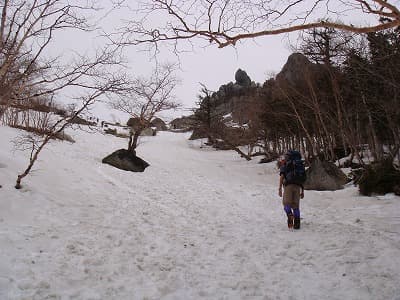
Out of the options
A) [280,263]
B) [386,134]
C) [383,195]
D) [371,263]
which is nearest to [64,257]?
[280,263]

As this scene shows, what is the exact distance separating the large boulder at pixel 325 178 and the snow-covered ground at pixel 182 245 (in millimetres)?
1400

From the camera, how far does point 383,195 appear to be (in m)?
7.94

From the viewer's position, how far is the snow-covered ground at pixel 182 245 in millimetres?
3264

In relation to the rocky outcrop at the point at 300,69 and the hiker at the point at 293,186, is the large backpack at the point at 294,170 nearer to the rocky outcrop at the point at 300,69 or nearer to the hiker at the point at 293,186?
the hiker at the point at 293,186

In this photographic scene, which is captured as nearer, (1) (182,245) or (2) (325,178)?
(1) (182,245)

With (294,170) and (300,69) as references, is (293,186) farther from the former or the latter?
(300,69)

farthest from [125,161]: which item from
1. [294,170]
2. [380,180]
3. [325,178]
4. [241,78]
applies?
[241,78]

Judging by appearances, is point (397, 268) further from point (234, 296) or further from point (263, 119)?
point (263, 119)

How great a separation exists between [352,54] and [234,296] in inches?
399

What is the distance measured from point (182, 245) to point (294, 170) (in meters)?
2.78

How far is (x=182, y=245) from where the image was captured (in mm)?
4895

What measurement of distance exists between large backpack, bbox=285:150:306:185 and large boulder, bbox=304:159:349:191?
17.2 feet

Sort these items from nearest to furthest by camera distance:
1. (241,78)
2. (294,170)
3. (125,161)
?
(294,170) < (125,161) < (241,78)

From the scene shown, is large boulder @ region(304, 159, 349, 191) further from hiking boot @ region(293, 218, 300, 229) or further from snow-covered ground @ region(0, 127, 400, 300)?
hiking boot @ region(293, 218, 300, 229)
